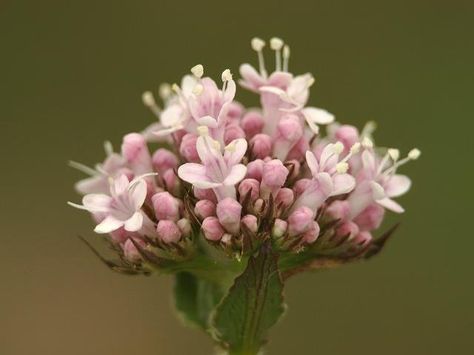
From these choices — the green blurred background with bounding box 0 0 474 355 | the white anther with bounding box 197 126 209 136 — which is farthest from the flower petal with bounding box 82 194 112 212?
the green blurred background with bounding box 0 0 474 355

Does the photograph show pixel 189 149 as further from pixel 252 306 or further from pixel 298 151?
pixel 252 306

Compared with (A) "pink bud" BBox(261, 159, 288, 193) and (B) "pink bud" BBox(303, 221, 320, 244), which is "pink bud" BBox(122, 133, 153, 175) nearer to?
(A) "pink bud" BBox(261, 159, 288, 193)

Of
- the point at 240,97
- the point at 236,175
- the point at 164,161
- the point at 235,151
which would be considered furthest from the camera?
the point at 240,97

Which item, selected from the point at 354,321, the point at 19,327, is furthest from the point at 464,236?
the point at 19,327

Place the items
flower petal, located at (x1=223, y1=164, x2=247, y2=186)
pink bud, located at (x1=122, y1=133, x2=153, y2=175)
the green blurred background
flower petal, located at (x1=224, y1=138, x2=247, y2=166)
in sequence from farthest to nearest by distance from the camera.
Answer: the green blurred background < pink bud, located at (x1=122, y1=133, x2=153, y2=175) < flower petal, located at (x1=224, y1=138, x2=247, y2=166) < flower petal, located at (x1=223, y1=164, x2=247, y2=186)

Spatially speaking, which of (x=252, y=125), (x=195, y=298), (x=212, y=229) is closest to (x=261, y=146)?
(x=252, y=125)
